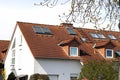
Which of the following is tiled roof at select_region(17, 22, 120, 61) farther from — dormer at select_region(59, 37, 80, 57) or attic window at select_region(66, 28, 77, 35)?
attic window at select_region(66, 28, 77, 35)

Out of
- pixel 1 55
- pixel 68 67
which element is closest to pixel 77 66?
pixel 68 67

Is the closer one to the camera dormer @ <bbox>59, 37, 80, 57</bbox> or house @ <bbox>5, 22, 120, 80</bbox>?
house @ <bbox>5, 22, 120, 80</bbox>

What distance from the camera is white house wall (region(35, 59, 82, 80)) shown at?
4112cm

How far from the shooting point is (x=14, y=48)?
4747cm

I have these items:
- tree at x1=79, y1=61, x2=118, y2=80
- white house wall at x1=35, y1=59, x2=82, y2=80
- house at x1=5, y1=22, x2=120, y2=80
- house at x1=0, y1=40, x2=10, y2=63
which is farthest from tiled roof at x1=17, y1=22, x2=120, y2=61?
house at x1=0, y1=40, x2=10, y2=63

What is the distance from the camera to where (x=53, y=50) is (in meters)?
42.9

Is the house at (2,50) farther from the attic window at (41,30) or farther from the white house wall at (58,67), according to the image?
the white house wall at (58,67)

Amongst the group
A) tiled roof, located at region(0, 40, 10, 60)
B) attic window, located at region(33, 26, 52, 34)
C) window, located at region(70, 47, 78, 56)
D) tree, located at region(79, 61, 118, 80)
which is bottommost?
tree, located at region(79, 61, 118, 80)

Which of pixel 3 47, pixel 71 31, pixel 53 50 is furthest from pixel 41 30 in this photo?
pixel 3 47

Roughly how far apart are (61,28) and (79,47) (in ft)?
14.1

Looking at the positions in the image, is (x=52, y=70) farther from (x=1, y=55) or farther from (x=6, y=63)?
(x=1, y=55)

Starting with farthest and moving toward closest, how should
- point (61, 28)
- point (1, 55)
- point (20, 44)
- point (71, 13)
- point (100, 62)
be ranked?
point (1, 55) < point (61, 28) < point (20, 44) < point (100, 62) < point (71, 13)

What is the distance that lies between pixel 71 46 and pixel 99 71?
10.9 m

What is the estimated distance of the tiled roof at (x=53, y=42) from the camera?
4209 cm
